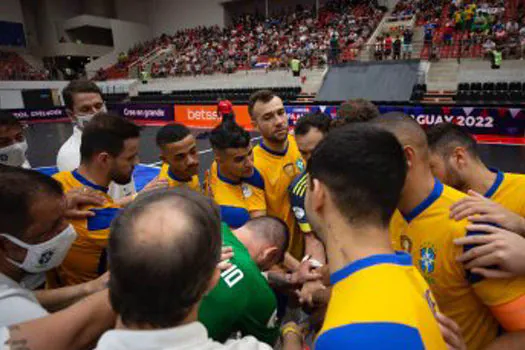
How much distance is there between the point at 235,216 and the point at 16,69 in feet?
119

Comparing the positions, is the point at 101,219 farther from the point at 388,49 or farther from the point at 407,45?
the point at 388,49

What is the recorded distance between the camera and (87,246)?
2.17m

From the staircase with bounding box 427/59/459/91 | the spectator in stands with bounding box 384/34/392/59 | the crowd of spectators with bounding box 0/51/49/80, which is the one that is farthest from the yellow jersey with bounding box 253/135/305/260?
the crowd of spectators with bounding box 0/51/49/80

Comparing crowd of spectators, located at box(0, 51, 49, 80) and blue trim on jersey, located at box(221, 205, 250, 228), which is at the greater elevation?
crowd of spectators, located at box(0, 51, 49, 80)

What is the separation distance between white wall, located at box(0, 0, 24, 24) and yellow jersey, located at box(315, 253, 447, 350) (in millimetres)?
42076

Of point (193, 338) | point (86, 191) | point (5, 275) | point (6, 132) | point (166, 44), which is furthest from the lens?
point (166, 44)

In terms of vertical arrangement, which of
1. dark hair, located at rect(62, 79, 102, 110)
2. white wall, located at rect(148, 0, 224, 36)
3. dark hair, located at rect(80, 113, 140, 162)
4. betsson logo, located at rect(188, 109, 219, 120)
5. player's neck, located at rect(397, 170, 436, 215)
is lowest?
betsson logo, located at rect(188, 109, 219, 120)

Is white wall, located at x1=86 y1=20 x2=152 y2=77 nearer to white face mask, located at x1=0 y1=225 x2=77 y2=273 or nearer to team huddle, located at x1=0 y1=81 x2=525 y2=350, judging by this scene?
team huddle, located at x1=0 y1=81 x2=525 y2=350

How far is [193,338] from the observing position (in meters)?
1.02

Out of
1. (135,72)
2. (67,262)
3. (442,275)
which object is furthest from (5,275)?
(135,72)

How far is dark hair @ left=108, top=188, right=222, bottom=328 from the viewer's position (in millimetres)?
988

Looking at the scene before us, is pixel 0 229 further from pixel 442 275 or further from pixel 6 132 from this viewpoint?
pixel 6 132

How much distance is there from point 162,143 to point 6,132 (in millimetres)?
2025

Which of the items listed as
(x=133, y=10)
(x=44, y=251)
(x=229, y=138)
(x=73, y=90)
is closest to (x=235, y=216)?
(x=229, y=138)
